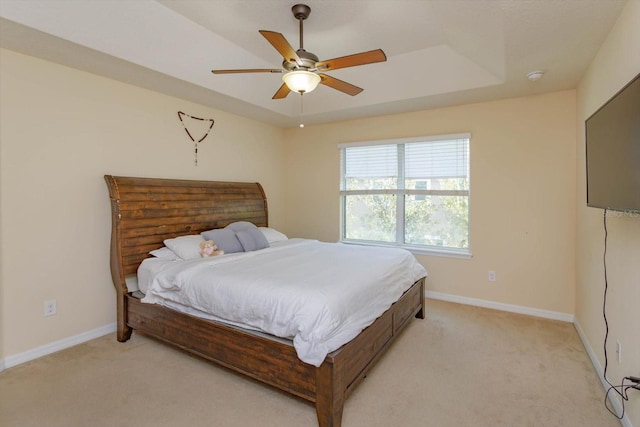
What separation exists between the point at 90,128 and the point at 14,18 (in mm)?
1031

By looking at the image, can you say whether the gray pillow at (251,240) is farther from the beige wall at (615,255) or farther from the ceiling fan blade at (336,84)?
the beige wall at (615,255)

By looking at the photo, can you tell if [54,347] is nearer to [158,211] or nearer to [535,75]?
[158,211]

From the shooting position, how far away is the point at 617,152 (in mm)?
1653

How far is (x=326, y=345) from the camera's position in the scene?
1863mm

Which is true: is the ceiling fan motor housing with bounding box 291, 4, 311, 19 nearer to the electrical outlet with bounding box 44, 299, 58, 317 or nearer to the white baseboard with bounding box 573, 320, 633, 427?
the electrical outlet with bounding box 44, 299, 58, 317

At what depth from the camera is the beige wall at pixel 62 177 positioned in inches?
101

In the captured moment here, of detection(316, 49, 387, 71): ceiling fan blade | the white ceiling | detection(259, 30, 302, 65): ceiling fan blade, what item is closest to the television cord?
the white ceiling

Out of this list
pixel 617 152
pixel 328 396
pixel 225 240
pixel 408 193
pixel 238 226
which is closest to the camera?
pixel 617 152

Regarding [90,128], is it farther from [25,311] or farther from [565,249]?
[565,249]

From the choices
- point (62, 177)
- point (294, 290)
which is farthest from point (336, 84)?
point (62, 177)

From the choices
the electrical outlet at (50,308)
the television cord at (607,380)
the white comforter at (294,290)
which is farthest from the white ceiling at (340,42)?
the electrical outlet at (50,308)

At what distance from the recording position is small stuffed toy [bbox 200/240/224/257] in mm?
3193

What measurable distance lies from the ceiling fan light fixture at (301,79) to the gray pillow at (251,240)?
6.04 ft

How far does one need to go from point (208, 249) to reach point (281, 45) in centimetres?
205
